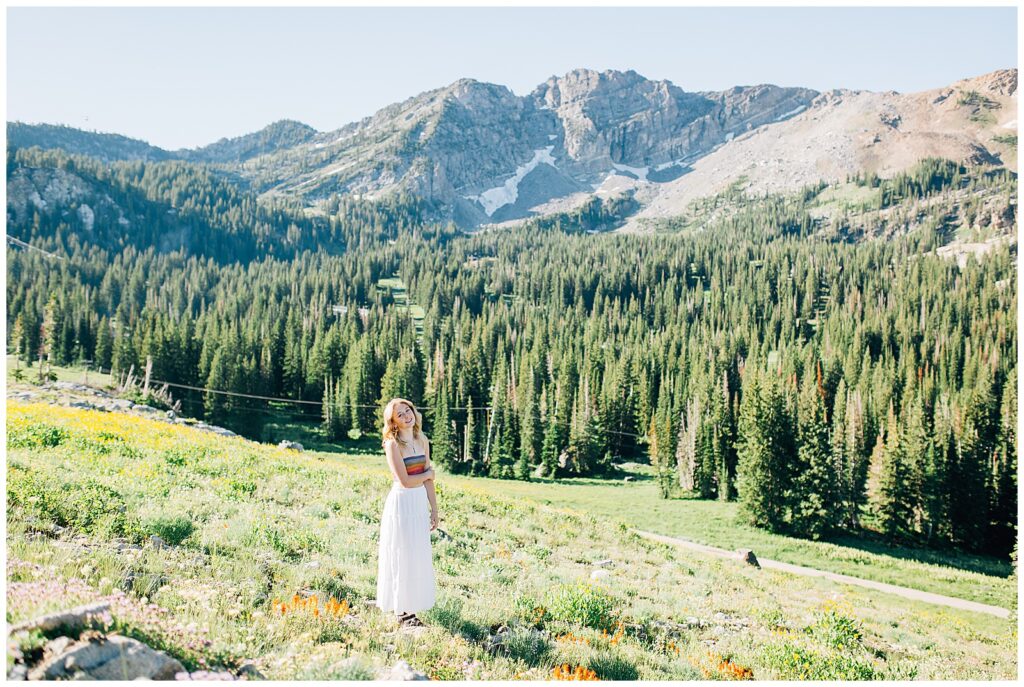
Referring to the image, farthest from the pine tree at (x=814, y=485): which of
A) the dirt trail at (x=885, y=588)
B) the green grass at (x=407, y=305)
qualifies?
the green grass at (x=407, y=305)

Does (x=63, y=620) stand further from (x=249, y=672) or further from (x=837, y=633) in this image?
(x=837, y=633)

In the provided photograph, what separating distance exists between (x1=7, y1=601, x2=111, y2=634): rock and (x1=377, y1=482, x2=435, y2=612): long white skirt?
3681 mm

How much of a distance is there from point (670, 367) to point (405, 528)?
97.2m

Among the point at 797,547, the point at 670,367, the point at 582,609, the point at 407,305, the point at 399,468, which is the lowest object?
the point at 797,547

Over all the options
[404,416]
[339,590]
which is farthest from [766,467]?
[404,416]

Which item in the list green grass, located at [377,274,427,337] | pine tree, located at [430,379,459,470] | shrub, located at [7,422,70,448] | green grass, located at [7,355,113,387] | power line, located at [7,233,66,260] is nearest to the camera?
shrub, located at [7,422,70,448]

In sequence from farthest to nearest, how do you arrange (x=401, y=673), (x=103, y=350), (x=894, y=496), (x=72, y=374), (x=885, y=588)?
(x=103, y=350), (x=72, y=374), (x=894, y=496), (x=885, y=588), (x=401, y=673)

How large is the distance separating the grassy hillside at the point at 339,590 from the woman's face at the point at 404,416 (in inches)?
112

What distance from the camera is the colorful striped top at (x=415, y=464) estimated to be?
9.52 metres

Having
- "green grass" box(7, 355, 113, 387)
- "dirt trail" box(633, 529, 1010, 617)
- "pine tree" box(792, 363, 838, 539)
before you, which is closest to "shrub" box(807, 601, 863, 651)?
"dirt trail" box(633, 529, 1010, 617)

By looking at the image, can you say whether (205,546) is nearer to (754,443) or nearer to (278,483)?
(278,483)

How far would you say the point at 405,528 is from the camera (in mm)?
9367

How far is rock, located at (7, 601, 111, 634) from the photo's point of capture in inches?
255

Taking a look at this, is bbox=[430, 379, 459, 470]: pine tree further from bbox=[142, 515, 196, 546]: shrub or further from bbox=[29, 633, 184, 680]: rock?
bbox=[29, 633, 184, 680]: rock
